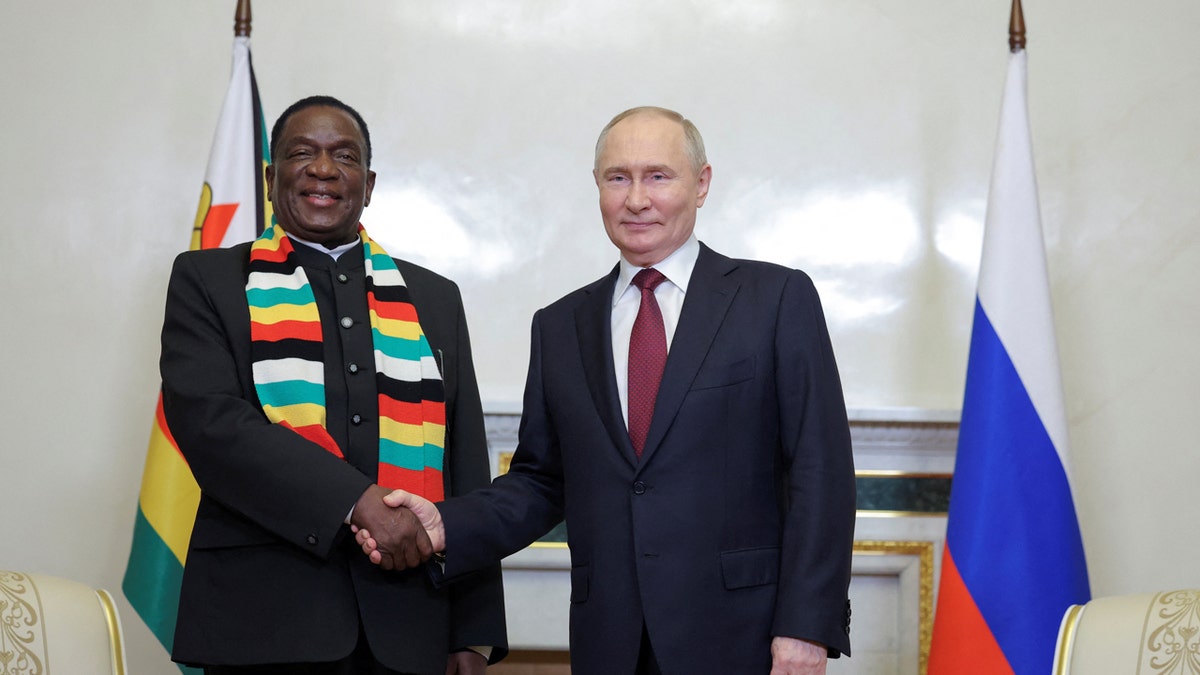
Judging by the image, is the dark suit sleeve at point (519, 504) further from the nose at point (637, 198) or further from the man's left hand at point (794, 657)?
the man's left hand at point (794, 657)

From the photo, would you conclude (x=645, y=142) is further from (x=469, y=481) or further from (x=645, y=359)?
(x=469, y=481)

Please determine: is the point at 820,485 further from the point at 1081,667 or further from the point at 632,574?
the point at 1081,667

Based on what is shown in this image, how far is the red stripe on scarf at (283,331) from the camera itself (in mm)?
2299

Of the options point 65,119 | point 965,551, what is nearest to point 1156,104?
point 965,551

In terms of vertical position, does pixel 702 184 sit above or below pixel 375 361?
above

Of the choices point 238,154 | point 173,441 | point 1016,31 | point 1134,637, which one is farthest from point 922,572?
point 238,154

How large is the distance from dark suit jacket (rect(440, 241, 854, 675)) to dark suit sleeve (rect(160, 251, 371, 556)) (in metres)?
0.25

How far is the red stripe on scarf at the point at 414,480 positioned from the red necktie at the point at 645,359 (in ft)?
1.40

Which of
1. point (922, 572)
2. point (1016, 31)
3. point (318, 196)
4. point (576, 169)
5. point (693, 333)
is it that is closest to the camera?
point (693, 333)

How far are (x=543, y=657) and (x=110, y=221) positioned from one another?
6.29 ft

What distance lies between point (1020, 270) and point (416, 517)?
1867 mm

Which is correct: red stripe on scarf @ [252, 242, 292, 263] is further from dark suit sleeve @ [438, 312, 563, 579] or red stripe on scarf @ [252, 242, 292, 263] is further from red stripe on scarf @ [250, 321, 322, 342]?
dark suit sleeve @ [438, 312, 563, 579]

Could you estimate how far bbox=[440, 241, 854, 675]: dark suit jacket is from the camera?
6.79ft

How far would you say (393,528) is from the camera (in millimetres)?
2186
